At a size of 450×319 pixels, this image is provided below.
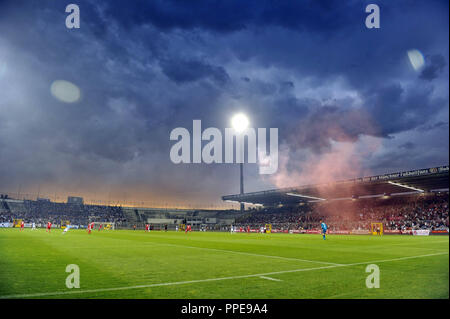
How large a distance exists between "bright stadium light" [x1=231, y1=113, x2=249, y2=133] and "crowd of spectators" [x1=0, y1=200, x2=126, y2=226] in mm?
49270

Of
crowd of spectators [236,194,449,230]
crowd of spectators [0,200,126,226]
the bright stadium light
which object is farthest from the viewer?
crowd of spectators [0,200,126,226]

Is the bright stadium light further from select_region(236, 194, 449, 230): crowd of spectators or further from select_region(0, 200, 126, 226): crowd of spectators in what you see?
select_region(0, 200, 126, 226): crowd of spectators

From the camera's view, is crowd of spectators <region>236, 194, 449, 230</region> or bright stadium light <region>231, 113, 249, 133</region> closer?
crowd of spectators <region>236, 194, 449, 230</region>

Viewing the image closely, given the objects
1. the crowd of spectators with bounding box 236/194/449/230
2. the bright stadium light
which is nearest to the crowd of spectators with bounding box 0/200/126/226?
the crowd of spectators with bounding box 236/194/449/230

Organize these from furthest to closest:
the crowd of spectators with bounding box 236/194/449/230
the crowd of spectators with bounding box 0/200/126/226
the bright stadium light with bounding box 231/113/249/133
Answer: the crowd of spectators with bounding box 0/200/126/226, the bright stadium light with bounding box 231/113/249/133, the crowd of spectators with bounding box 236/194/449/230

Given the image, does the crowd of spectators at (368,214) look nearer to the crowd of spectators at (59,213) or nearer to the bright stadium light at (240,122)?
the bright stadium light at (240,122)

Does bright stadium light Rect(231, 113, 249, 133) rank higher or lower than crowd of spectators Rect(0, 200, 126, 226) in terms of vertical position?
higher

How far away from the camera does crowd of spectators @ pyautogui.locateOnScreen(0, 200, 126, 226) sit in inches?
3162

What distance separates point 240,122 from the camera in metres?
47.1

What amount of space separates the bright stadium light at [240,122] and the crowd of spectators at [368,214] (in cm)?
2437

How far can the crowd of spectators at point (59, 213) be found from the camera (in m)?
80.3
